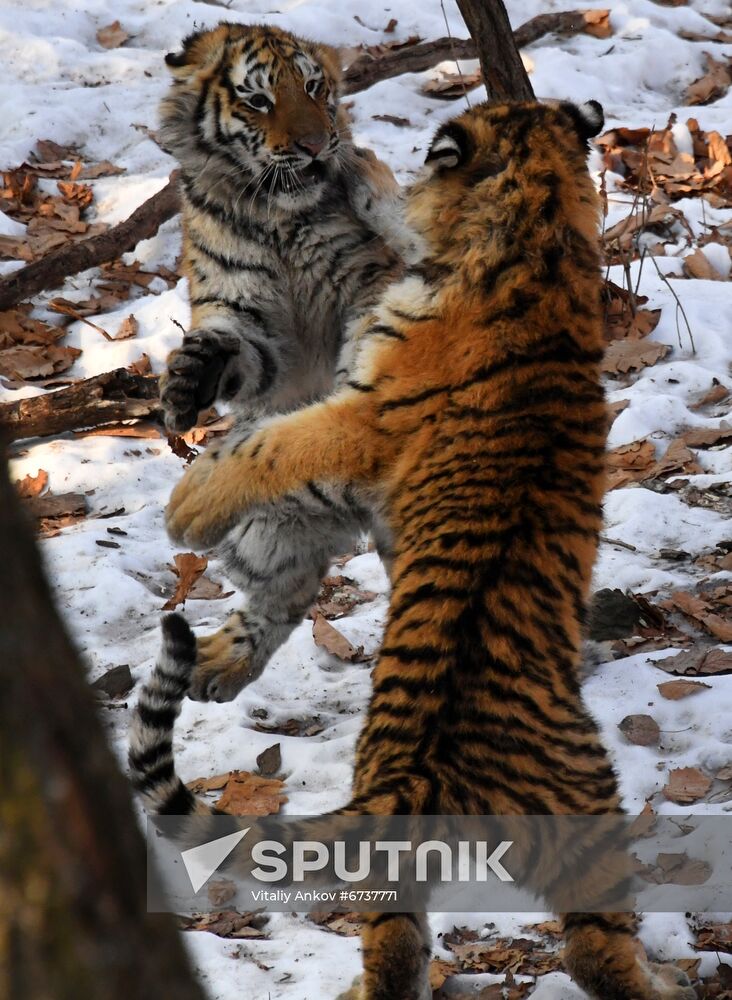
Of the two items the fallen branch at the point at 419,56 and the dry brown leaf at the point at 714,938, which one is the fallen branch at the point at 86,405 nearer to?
the fallen branch at the point at 419,56

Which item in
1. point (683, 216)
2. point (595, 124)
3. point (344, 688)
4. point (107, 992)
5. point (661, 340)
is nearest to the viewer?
point (107, 992)

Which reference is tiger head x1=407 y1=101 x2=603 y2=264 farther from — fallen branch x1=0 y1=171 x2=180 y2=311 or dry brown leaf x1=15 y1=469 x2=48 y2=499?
fallen branch x1=0 y1=171 x2=180 y2=311

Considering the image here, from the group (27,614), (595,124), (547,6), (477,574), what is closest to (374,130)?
(547,6)

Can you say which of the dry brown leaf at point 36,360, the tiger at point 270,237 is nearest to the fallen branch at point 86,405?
the dry brown leaf at point 36,360

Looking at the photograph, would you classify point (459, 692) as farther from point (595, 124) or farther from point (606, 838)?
point (595, 124)

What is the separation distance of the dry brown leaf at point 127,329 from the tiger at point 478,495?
9.23 ft

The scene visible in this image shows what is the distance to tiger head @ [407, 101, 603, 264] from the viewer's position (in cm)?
327

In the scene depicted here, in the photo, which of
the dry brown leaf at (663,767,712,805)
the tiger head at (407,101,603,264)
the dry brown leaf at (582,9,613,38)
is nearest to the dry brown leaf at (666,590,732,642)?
the dry brown leaf at (663,767,712,805)

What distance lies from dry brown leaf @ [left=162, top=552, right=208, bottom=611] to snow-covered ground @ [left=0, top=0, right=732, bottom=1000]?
8cm

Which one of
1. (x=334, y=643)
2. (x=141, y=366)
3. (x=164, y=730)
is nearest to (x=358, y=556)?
(x=334, y=643)

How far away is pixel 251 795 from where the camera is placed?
366 centimetres

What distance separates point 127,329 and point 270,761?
3.14m

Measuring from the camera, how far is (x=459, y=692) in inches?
100.0

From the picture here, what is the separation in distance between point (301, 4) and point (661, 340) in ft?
13.7
